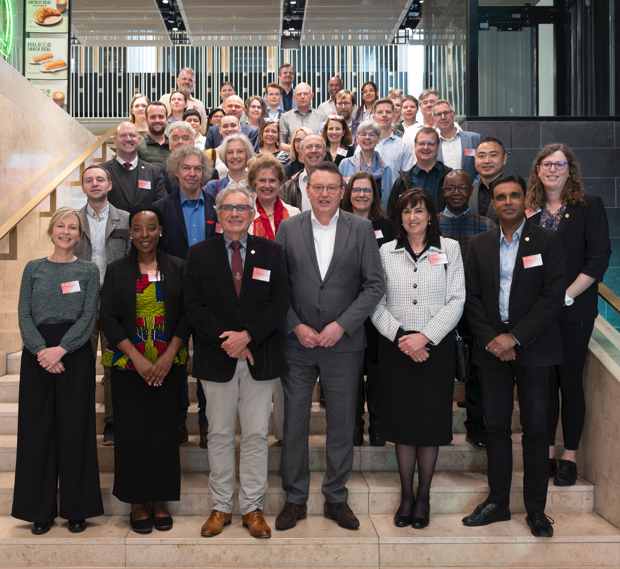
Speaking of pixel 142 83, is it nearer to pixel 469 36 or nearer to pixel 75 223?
pixel 469 36

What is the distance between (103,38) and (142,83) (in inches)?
286

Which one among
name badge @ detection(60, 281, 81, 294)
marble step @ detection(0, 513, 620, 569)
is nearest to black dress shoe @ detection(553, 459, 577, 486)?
marble step @ detection(0, 513, 620, 569)

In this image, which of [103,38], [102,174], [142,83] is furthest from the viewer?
[142,83]

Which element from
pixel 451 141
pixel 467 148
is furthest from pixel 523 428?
pixel 451 141

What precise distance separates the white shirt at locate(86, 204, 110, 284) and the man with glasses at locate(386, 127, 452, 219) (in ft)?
6.73

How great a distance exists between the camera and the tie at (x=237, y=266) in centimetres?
300

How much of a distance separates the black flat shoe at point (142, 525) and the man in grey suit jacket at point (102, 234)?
64 centimetres

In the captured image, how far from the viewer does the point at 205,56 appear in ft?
44.7

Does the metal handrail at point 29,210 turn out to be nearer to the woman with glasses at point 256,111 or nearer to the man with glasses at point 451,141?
the woman with glasses at point 256,111

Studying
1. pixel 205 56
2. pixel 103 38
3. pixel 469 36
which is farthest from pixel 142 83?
pixel 469 36

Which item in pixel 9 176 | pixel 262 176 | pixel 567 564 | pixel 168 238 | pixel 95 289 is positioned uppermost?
pixel 9 176

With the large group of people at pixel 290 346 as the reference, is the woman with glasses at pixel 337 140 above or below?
above

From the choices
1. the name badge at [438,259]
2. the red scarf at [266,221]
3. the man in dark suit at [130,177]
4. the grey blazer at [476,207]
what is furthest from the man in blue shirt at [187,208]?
the grey blazer at [476,207]

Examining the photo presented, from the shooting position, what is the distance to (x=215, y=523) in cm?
293
